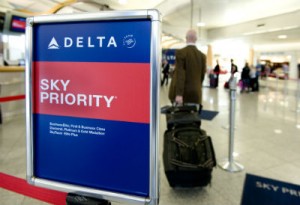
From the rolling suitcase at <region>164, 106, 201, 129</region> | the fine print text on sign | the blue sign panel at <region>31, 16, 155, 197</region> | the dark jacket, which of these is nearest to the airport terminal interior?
the blue sign panel at <region>31, 16, 155, 197</region>

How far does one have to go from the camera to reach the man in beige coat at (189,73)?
3176 mm

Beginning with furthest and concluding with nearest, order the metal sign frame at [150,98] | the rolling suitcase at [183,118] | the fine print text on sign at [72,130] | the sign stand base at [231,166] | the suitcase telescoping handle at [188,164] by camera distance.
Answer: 1. the sign stand base at [231,166]
2. the rolling suitcase at [183,118]
3. the suitcase telescoping handle at [188,164]
4. the fine print text on sign at [72,130]
5. the metal sign frame at [150,98]

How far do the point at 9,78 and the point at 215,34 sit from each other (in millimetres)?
12978

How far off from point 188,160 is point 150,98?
4.93 ft

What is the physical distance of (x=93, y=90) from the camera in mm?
958

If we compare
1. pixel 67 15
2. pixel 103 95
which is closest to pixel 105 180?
pixel 103 95

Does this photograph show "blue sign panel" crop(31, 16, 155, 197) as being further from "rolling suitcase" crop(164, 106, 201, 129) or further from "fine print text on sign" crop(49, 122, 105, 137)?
"rolling suitcase" crop(164, 106, 201, 129)

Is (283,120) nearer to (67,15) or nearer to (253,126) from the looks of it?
(253,126)

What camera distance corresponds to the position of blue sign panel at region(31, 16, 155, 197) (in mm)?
900

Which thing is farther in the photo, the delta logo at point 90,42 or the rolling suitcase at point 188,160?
the rolling suitcase at point 188,160

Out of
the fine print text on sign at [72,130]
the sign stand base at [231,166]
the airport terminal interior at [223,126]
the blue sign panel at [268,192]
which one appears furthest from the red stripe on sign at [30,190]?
the sign stand base at [231,166]

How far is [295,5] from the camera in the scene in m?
8.86

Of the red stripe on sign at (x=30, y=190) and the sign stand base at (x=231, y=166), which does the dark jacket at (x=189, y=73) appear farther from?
the red stripe on sign at (x=30, y=190)

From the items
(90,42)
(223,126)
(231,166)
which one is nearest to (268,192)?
(231,166)
